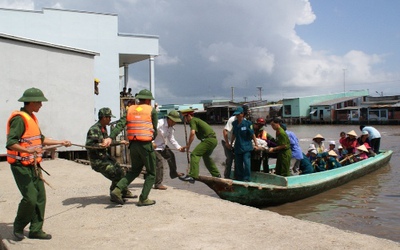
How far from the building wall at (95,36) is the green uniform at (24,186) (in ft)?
44.8

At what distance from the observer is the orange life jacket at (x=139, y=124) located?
595cm

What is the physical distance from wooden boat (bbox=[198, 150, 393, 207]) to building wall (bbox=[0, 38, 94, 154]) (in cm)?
836

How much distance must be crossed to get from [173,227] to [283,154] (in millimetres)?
4351

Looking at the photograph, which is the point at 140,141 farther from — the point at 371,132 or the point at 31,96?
the point at 371,132

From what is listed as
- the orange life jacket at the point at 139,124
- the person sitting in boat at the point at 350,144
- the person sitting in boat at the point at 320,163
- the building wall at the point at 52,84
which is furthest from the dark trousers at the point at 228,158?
the building wall at the point at 52,84

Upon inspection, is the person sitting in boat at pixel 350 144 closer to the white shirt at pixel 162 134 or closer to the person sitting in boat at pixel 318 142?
the person sitting in boat at pixel 318 142

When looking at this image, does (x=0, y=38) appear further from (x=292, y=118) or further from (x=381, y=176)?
(x=292, y=118)

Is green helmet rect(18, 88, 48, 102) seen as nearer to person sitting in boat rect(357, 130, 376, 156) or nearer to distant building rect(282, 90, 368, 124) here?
person sitting in boat rect(357, 130, 376, 156)

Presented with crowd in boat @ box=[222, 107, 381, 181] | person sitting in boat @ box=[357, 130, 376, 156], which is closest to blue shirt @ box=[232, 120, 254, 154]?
crowd in boat @ box=[222, 107, 381, 181]

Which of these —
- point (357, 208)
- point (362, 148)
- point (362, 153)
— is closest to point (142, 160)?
point (357, 208)

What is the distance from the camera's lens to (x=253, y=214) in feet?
18.1

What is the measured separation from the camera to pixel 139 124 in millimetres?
5980

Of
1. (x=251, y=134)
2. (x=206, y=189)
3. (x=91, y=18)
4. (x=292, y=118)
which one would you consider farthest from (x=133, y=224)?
(x=292, y=118)

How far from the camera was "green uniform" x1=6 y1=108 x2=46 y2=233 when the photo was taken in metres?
4.35
